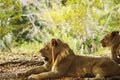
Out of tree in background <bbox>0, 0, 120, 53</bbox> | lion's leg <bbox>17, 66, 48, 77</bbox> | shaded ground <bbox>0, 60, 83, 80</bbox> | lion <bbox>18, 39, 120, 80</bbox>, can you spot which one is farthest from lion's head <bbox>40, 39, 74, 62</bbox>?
tree in background <bbox>0, 0, 120, 53</bbox>

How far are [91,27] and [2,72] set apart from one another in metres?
7.68

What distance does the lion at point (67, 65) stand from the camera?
525cm

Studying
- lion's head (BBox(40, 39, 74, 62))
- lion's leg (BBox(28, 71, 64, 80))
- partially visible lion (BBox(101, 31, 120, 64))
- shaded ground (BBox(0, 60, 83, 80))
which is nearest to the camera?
lion's leg (BBox(28, 71, 64, 80))

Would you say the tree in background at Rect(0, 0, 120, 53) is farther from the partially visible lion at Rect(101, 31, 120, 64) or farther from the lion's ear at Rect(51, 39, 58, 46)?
the lion's ear at Rect(51, 39, 58, 46)

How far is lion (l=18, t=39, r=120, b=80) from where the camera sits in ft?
17.2

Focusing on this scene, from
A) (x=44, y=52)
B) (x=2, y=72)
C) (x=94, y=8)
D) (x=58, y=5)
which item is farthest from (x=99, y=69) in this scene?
(x=58, y=5)

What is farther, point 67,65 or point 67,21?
point 67,21

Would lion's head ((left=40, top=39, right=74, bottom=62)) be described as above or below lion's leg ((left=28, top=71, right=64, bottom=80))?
above

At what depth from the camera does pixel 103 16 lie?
1470cm

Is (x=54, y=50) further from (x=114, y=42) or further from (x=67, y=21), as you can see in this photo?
(x=67, y=21)

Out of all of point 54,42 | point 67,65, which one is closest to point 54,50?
point 54,42

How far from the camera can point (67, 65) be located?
539cm

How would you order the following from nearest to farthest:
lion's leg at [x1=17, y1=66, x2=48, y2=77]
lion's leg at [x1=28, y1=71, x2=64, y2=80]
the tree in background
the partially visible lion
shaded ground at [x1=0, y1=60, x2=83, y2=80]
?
lion's leg at [x1=28, y1=71, x2=64, y2=80], lion's leg at [x1=17, y1=66, x2=48, y2=77], the partially visible lion, shaded ground at [x1=0, y1=60, x2=83, y2=80], the tree in background

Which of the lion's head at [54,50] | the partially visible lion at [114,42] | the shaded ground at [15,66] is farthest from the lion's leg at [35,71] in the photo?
the partially visible lion at [114,42]
